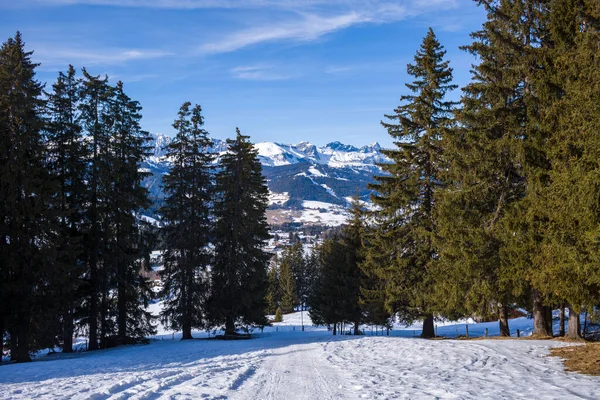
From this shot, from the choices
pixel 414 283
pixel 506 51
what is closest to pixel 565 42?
pixel 506 51

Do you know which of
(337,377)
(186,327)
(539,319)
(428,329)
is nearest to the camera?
(337,377)

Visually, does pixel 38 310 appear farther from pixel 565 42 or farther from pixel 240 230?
pixel 565 42

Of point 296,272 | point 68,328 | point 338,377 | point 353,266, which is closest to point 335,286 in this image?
point 353,266

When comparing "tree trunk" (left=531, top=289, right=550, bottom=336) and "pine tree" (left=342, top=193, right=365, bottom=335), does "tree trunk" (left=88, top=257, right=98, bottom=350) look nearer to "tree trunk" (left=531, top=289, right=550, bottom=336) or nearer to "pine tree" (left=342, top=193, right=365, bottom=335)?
"pine tree" (left=342, top=193, right=365, bottom=335)

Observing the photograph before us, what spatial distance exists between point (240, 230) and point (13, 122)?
13.5 m

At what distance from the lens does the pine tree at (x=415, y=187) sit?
20.6m

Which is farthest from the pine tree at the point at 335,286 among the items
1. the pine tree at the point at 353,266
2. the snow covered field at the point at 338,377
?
the snow covered field at the point at 338,377

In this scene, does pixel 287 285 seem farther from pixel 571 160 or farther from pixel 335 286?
pixel 571 160

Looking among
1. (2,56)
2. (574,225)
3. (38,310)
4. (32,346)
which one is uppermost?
(2,56)

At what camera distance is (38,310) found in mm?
16844

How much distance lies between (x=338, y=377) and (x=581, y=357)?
20.9 feet

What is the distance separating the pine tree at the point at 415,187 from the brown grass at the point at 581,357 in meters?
8.46

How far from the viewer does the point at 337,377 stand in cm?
957

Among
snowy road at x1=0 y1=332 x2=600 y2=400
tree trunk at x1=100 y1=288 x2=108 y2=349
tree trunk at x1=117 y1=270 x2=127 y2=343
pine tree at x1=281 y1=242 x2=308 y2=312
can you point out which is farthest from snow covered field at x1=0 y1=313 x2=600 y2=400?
pine tree at x1=281 y1=242 x2=308 y2=312
